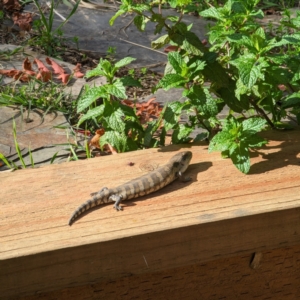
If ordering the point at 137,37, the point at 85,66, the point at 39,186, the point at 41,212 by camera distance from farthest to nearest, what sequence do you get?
the point at 137,37 < the point at 85,66 < the point at 39,186 < the point at 41,212


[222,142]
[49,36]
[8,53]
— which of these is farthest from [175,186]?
[49,36]

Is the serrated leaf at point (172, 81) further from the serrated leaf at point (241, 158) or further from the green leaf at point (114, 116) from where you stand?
the serrated leaf at point (241, 158)

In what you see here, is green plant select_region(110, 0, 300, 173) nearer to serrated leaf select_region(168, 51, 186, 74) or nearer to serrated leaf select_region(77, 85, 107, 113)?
serrated leaf select_region(168, 51, 186, 74)

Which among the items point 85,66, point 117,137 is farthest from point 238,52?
point 85,66

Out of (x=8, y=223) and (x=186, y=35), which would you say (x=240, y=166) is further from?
(x=8, y=223)

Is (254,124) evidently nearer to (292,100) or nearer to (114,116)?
(292,100)

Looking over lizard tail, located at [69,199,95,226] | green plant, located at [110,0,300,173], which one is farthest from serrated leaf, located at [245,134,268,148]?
lizard tail, located at [69,199,95,226]
